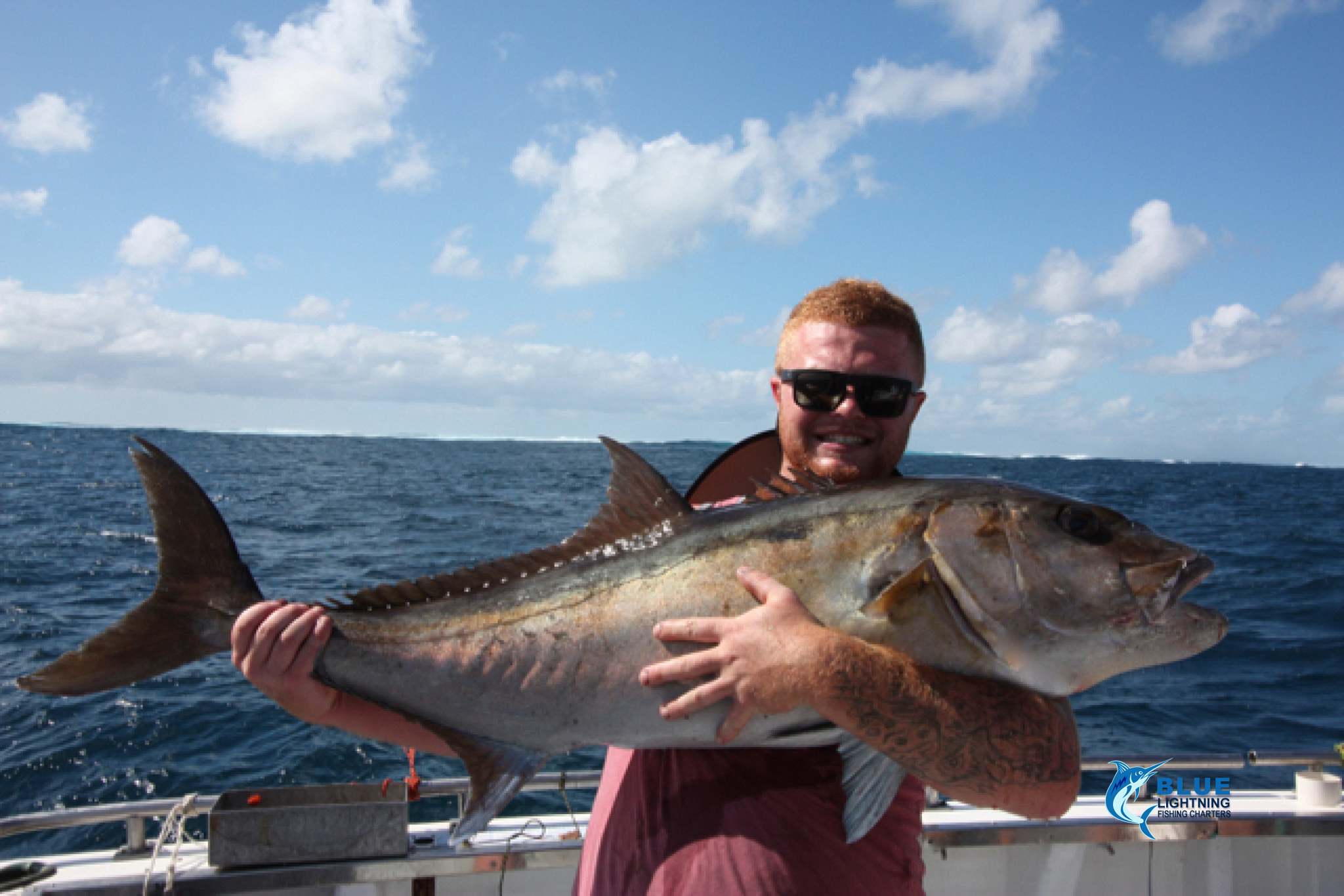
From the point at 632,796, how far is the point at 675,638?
592 millimetres

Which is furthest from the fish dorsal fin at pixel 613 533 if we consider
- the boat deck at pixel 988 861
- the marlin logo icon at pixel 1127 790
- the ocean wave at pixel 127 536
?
the ocean wave at pixel 127 536

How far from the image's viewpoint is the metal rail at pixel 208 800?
373cm

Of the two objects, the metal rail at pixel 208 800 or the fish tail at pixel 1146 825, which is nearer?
the metal rail at pixel 208 800

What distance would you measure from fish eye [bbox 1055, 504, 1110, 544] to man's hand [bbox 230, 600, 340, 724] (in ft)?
7.28

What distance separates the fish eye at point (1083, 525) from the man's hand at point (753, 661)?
2.43 feet

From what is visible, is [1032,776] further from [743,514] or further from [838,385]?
[838,385]

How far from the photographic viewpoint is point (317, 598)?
1234 centimetres

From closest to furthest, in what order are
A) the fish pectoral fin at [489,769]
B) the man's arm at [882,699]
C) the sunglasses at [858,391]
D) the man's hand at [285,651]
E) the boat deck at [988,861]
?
the man's arm at [882,699]
the fish pectoral fin at [489,769]
the man's hand at [285,651]
the sunglasses at [858,391]
the boat deck at [988,861]

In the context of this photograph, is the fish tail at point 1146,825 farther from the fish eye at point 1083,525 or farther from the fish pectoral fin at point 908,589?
the fish pectoral fin at point 908,589

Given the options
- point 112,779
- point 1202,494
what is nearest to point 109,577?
point 112,779

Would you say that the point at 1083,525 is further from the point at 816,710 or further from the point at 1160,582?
the point at 816,710

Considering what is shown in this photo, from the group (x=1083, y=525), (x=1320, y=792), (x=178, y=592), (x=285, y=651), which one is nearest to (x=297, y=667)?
(x=285, y=651)

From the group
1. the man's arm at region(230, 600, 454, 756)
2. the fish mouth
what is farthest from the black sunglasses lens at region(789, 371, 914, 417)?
the man's arm at region(230, 600, 454, 756)

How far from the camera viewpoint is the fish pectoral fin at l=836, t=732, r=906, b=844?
2135mm
